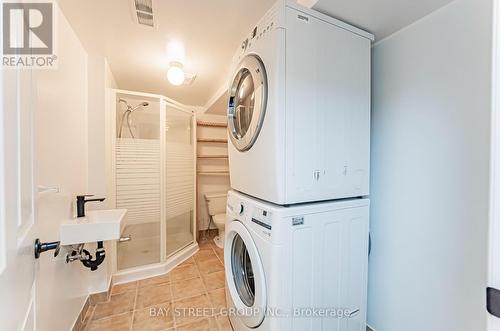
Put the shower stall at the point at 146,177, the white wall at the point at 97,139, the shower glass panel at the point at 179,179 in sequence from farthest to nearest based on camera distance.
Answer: the shower glass panel at the point at 179,179
the shower stall at the point at 146,177
the white wall at the point at 97,139

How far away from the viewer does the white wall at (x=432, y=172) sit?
99cm

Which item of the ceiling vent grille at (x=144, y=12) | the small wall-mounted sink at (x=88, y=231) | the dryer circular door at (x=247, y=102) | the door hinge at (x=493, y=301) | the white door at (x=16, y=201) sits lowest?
the small wall-mounted sink at (x=88, y=231)

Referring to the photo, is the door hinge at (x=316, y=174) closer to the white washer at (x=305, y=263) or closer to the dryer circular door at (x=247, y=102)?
the white washer at (x=305, y=263)

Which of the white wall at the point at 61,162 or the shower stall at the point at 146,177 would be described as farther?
the shower stall at the point at 146,177

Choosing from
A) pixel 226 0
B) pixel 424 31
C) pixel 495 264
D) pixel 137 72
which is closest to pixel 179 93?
Answer: pixel 137 72

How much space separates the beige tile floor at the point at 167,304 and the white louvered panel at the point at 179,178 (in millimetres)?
756

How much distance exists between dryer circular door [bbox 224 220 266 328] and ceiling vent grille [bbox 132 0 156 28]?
4.93ft

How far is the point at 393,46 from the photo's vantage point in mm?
1347

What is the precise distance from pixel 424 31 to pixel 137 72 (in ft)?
8.35

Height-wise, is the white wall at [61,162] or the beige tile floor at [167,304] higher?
the white wall at [61,162]

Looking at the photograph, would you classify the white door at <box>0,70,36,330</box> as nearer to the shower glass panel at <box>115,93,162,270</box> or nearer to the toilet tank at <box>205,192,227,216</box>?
the shower glass panel at <box>115,93,162,270</box>

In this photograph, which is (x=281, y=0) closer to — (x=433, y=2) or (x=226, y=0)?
(x=226, y=0)

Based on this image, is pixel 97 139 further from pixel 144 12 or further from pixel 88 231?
pixel 144 12

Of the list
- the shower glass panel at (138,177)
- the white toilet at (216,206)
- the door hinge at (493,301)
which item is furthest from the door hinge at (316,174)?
the white toilet at (216,206)
